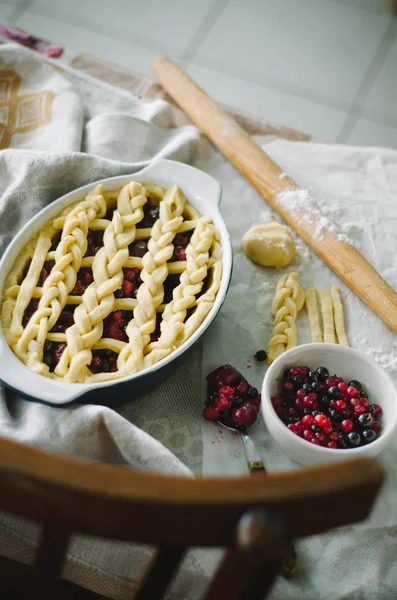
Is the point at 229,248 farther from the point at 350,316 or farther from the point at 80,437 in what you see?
the point at 80,437

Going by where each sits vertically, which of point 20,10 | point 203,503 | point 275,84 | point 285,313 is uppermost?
point 203,503

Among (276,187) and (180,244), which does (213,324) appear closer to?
(180,244)

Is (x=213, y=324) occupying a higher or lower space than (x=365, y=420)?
lower

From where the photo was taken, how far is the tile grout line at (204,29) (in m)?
2.20

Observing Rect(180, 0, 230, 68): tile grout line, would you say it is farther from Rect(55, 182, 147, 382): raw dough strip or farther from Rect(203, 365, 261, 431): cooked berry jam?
Rect(203, 365, 261, 431): cooked berry jam

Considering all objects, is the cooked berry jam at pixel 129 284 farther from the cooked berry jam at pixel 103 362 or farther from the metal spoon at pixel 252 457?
the metal spoon at pixel 252 457

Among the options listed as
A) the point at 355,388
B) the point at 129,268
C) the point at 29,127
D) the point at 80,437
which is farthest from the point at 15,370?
the point at 29,127

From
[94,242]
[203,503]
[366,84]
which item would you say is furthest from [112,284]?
[366,84]

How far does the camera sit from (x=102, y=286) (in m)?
1.00

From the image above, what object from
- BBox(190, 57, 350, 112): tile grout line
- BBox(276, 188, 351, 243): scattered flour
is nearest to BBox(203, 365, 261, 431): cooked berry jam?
BBox(276, 188, 351, 243): scattered flour

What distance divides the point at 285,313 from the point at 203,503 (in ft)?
2.17

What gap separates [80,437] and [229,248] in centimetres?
37

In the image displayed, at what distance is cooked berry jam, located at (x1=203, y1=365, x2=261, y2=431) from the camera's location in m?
0.95

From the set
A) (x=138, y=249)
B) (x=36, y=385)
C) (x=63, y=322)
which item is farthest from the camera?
(x=138, y=249)
